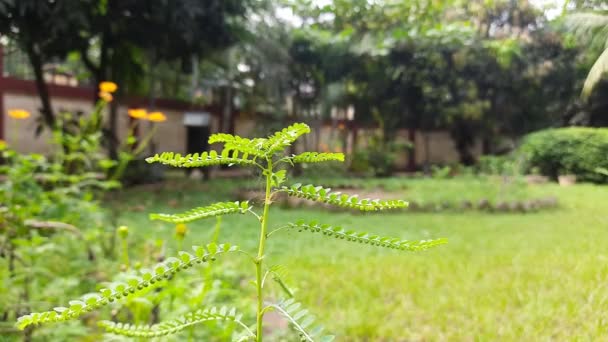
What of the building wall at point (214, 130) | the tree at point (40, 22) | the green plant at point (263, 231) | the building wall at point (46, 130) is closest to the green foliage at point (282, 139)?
the green plant at point (263, 231)

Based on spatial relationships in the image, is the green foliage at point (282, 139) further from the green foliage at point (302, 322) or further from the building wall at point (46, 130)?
the building wall at point (46, 130)

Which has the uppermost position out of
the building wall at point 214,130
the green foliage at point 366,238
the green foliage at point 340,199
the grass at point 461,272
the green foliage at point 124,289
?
the building wall at point 214,130

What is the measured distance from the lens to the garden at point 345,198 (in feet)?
1.78

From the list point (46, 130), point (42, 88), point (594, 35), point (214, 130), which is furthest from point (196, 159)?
point (42, 88)

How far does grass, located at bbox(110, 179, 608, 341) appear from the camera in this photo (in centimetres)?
69

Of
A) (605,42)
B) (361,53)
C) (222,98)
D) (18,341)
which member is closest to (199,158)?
(605,42)

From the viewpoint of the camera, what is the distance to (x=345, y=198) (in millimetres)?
473

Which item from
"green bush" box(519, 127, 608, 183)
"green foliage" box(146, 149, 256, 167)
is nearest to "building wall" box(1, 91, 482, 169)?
"green foliage" box(146, 149, 256, 167)

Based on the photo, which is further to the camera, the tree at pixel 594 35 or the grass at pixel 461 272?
the grass at pixel 461 272

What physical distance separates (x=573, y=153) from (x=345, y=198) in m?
0.39

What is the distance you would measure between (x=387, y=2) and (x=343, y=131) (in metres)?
1.45

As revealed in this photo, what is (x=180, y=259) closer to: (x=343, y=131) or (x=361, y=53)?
(x=343, y=131)

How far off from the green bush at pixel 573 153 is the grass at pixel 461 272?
0.03 metres

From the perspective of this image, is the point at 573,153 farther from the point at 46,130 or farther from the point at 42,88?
the point at 42,88
